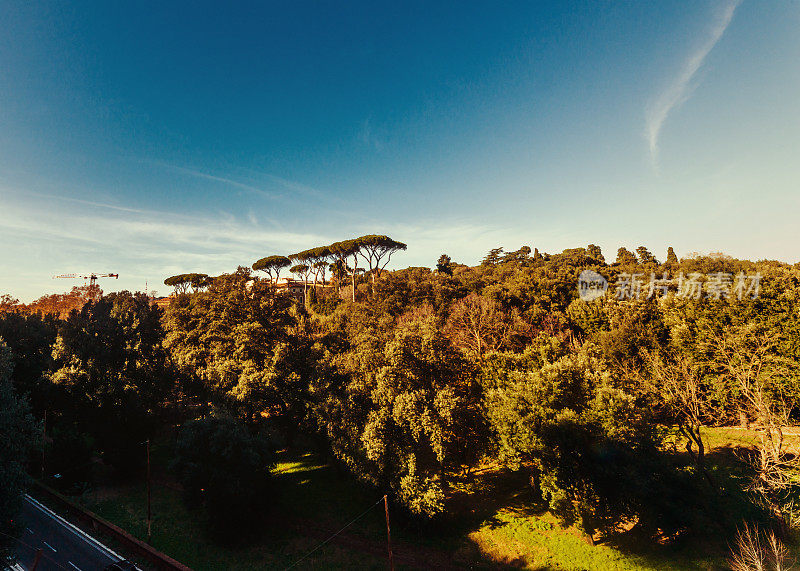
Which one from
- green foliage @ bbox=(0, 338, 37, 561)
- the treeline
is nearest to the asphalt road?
the treeline

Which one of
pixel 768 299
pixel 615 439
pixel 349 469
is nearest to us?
pixel 615 439

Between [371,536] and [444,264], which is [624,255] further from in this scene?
[371,536]

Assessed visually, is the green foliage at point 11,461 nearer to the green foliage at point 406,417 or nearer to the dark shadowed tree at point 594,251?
the green foliage at point 406,417

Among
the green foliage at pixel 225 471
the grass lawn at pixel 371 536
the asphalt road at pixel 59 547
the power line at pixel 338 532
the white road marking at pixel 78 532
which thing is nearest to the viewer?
the asphalt road at pixel 59 547

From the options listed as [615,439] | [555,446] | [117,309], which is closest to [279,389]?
[117,309]

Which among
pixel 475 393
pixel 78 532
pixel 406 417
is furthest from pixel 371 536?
pixel 78 532

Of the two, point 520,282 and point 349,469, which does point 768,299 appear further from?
point 349,469

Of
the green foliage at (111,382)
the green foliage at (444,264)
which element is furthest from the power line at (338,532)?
the green foliage at (444,264)
